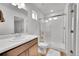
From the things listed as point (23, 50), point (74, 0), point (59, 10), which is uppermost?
point (74, 0)

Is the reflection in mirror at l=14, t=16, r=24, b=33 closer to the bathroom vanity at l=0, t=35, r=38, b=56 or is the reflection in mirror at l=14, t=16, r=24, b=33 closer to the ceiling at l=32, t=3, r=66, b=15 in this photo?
the bathroom vanity at l=0, t=35, r=38, b=56

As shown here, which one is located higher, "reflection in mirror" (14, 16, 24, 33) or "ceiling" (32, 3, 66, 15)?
"ceiling" (32, 3, 66, 15)

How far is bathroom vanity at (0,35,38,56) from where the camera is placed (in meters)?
1.00

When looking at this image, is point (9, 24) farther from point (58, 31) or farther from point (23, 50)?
point (58, 31)

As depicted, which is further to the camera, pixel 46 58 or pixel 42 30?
pixel 42 30

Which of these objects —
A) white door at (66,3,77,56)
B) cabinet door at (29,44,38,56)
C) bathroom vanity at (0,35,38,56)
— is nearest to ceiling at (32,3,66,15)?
white door at (66,3,77,56)

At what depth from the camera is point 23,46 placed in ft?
3.75

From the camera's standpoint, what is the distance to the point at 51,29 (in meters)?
1.36

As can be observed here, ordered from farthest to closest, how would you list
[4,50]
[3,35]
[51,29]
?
[51,29] → [3,35] → [4,50]

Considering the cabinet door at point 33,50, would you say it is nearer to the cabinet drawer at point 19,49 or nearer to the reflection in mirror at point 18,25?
the cabinet drawer at point 19,49

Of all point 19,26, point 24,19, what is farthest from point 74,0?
point 19,26

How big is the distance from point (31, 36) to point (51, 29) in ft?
1.09

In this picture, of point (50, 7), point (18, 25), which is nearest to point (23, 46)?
point (18, 25)

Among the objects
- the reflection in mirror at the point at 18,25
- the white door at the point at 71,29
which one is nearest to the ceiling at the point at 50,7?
the white door at the point at 71,29
